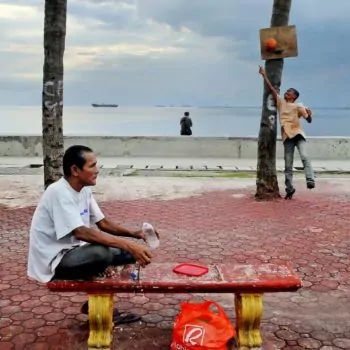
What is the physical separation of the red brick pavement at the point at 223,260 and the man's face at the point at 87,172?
119cm

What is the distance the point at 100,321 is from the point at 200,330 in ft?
2.24

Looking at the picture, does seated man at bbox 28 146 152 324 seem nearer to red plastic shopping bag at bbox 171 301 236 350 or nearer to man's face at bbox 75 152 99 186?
man's face at bbox 75 152 99 186

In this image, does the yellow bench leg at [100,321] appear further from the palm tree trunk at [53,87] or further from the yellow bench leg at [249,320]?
the palm tree trunk at [53,87]

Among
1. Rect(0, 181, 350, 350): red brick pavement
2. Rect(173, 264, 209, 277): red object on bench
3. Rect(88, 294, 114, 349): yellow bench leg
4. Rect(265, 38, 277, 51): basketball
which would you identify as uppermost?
Rect(265, 38, 277, 51): basketball

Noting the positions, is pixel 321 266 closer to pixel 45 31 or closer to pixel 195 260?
pixel 195 260

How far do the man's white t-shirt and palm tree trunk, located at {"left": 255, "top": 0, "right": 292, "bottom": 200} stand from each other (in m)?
6.18

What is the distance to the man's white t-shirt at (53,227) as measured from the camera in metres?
3.61

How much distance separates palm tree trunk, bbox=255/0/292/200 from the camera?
368 inches

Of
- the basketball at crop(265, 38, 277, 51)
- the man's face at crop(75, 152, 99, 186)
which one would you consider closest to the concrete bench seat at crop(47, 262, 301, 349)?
the man's face at crop(75, 152, 99, 186)

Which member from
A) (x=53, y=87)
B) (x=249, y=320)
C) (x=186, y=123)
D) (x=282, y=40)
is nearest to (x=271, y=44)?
(x=282, y=40)

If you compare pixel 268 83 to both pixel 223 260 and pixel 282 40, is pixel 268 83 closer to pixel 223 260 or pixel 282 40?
pixel 282 40

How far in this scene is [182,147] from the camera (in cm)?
1600

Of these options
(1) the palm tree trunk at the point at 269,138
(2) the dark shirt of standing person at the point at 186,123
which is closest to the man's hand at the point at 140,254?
(1) the palm tree trunk at the point at 269,138

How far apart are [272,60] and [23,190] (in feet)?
17.4
